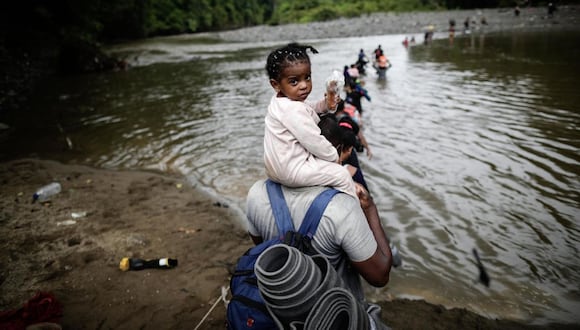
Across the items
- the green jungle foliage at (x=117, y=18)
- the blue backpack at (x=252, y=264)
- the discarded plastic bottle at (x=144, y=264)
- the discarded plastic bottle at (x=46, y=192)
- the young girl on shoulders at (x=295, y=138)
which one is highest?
the green jungle foliage at (x=117, y=18)

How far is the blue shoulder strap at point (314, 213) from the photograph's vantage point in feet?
5.32

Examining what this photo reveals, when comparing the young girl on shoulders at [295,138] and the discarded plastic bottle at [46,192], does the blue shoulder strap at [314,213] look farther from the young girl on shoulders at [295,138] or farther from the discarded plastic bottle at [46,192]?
the discarded plastic bottle at [46,192]

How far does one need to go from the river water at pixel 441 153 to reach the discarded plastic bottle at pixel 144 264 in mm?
2194

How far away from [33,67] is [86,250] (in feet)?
84.2

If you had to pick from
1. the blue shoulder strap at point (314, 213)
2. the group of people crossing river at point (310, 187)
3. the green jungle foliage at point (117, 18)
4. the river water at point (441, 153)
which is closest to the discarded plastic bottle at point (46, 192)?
the river water at point (441, 153)

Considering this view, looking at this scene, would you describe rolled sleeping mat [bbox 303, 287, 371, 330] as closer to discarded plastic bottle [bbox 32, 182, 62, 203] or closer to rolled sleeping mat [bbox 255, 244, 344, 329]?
rolled sleeping mat [bbox 255, 244, 344, 329]

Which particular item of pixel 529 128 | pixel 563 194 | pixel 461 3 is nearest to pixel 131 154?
pixel 563 194

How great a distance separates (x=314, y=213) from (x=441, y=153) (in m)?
6.15

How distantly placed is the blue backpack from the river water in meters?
2.36

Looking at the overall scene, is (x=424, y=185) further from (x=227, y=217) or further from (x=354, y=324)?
(x=354, y=324)

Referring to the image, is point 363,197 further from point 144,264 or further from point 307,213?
point 144,264

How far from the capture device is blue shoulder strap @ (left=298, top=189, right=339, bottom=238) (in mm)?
1623

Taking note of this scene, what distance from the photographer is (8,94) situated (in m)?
15.2

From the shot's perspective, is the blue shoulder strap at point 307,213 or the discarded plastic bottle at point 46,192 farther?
the discarded plastic bottle at point 46,192
